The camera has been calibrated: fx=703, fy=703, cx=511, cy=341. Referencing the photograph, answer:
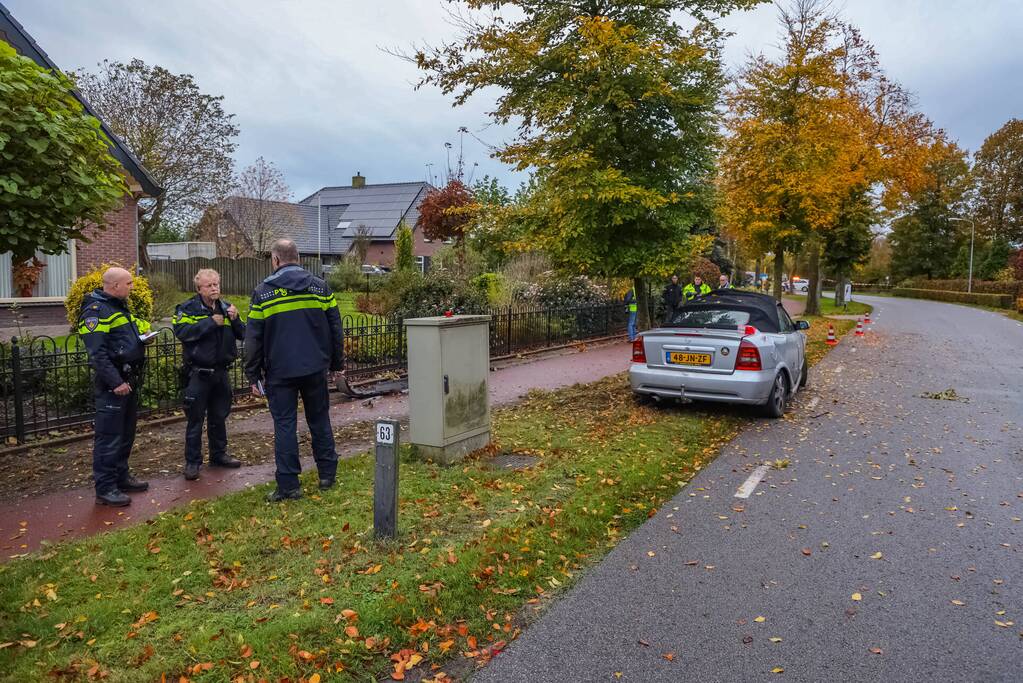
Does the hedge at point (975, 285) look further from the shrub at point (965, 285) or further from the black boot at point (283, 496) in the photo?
the black boot at point (283, 496)

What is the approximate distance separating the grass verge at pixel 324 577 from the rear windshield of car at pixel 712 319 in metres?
3.30

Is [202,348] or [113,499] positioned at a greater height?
[202,348]

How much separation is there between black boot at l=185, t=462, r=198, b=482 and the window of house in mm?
10775

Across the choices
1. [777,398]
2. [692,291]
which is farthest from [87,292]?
[692,291]

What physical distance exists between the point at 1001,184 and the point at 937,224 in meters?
6.23

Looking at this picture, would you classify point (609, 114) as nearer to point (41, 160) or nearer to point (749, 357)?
point (749, 357)

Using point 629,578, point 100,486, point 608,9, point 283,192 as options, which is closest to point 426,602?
point 629,578

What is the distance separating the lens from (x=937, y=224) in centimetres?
6719

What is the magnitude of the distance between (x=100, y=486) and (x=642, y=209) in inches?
314

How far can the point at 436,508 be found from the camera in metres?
5.18

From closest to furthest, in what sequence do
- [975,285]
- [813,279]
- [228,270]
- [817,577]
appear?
[817,577], [813,279], [228,270], [975,285]

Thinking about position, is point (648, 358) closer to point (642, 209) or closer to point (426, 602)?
point (642, 209)

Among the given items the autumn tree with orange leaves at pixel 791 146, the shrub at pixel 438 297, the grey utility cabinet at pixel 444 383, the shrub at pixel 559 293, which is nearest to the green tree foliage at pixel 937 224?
the autumn tree with orange leaves at pixel 791 146

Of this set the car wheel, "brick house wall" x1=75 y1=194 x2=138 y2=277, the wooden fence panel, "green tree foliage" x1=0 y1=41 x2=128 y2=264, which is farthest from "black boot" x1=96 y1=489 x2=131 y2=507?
the wooden fence panel
